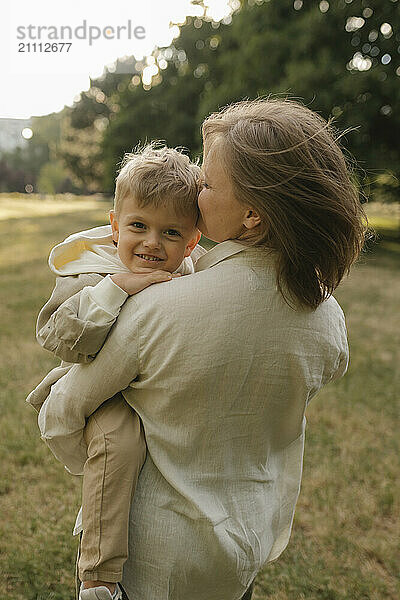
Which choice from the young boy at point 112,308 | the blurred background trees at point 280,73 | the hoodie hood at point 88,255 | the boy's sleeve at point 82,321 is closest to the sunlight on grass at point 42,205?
the blurred background trees at point 280,73

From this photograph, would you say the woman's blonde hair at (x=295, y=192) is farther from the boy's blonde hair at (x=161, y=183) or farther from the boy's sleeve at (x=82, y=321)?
the boy's sleeve at (x=82, y=321)

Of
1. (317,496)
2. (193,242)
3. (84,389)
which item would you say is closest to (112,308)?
(84,389)

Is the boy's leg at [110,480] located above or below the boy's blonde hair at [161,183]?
below

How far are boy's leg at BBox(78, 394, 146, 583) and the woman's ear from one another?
1.64 ft

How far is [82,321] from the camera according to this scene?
1264 millimetres

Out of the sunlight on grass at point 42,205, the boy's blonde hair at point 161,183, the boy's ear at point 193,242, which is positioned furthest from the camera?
the sunlight on grass at point 42,205

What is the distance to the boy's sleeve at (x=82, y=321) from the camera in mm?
1261

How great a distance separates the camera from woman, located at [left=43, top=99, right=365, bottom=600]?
1.22m

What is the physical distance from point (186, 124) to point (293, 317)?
17529 mm

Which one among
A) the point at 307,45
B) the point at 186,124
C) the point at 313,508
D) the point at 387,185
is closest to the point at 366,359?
the point at 313,508

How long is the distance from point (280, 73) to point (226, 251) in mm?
14329

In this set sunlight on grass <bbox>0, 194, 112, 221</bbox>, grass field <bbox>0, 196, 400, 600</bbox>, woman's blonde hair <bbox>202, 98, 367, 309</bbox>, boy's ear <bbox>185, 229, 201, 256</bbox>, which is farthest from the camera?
sunlight on grass <bbox>0, 194, 112, 221</bbox>

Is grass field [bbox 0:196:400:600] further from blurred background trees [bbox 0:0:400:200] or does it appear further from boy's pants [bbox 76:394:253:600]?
blurred background trees [bbox 0:0:400:200]

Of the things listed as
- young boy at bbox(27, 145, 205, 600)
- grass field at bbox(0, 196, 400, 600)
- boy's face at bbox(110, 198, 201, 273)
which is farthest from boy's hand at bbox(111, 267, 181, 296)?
grass field at bbox(0, 196, 400, 600)
